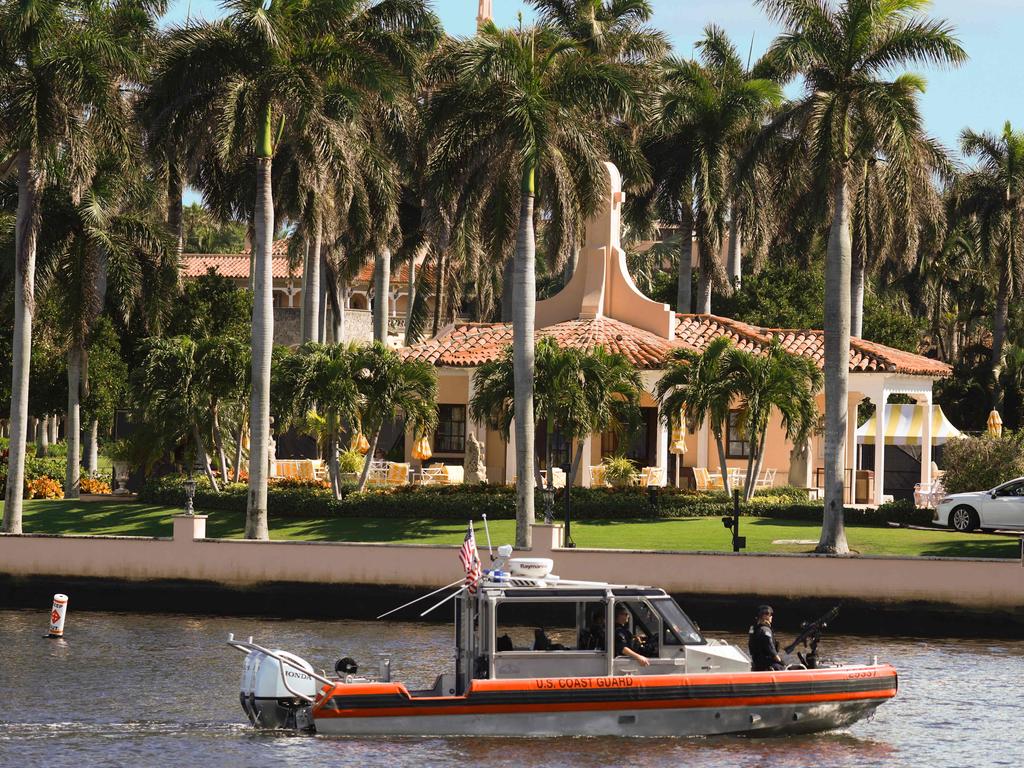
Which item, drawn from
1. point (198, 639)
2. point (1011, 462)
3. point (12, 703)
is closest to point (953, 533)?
point (1011, 462)

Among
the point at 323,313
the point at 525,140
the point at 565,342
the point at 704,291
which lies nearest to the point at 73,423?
the point at 565,342

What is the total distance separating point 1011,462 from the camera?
42.8m

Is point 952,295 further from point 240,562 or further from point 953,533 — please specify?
point 240,562

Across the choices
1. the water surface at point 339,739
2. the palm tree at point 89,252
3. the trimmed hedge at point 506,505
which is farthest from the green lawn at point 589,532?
the water surface at point 339,739

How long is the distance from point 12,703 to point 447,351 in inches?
Answer: 1021

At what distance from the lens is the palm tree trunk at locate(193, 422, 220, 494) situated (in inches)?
1785

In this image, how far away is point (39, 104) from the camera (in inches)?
1588

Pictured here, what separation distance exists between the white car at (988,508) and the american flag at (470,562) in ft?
65.8

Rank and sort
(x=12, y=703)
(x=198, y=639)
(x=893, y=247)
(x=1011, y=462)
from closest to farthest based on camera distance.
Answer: (x=12, y=703) → (x=198, y=639) → (x=1011, y=462) → (x=893, y=247)

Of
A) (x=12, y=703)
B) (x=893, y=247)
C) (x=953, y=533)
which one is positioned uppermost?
(x=893, y=247)

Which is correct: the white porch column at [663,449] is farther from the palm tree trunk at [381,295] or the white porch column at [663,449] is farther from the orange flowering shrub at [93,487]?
the orange flowering shrub at [93,487]

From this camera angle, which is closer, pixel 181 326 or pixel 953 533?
pixel 953 533

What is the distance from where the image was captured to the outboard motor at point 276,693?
77.0 ft

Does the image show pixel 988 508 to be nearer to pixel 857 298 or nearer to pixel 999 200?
pixel 857 298
